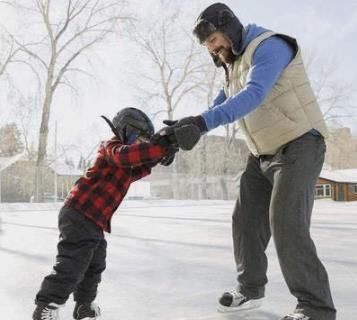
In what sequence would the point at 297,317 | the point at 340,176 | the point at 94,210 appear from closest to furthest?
the point at 297,317, the point at 94,210, the point at 340,176

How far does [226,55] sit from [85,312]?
124 centimetres

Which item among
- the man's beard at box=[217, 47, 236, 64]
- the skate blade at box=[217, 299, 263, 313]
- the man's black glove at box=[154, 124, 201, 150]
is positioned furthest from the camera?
the skate blade at box=[217, 299, 263, 313]

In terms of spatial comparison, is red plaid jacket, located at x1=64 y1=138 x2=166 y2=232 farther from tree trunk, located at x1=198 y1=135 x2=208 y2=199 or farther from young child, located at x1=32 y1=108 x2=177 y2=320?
tree trunk, located at x1=198 y1=135 x2=208 y2=199

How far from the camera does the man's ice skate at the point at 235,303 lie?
2119mm

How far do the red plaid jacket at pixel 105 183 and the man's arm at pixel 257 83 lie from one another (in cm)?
30

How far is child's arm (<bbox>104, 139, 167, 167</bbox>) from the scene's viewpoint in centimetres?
175

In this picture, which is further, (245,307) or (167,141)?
(245,307)

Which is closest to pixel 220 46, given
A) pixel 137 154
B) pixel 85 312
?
pixel 137 154

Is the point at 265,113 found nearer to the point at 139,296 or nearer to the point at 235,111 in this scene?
the point at 235,111

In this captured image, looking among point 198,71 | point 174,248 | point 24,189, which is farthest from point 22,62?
point 174,248

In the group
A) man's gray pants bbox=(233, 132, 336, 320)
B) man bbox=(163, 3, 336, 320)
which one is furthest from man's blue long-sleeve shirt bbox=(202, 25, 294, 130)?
man's gray pants bbox=(233, 132, 336, 320)

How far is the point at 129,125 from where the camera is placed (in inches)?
76.0

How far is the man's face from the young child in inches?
16.2

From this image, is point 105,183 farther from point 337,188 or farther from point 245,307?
point 337,188
